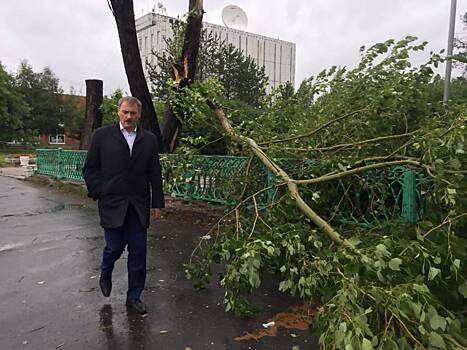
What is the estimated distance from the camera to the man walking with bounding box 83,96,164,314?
3.40 meters

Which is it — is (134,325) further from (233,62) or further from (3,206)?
(233,62)

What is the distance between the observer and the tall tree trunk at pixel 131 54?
7.76 m

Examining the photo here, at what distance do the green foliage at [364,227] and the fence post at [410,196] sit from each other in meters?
0.16

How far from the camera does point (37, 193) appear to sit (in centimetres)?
1154

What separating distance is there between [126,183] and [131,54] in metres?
5.23

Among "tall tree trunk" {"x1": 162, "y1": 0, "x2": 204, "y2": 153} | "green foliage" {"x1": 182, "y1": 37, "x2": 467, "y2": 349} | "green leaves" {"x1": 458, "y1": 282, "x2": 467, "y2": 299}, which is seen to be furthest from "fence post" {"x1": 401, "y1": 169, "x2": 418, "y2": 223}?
"tall tree trunk" {"x1": 162, "y1": 0, "x2": 204, "y2": 153}

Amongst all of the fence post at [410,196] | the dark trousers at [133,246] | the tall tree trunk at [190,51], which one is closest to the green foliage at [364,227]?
the fence post at [410,196]

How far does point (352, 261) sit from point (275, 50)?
51115mm

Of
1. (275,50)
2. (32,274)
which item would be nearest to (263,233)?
(32,274)

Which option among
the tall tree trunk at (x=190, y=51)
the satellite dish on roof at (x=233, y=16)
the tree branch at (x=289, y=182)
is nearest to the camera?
the tree branch at (x=289, y=182)

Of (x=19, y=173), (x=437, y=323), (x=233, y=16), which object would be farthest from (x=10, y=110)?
(x=437, y=323)

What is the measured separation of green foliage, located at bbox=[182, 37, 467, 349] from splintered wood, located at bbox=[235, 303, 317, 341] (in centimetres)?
21

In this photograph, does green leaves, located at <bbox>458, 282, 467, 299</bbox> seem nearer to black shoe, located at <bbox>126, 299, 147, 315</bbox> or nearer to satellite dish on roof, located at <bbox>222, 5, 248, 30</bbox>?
black shoe, located at <bbox>126, 299, 147, 315</bbox>

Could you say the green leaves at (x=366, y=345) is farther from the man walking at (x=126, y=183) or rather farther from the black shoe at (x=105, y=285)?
the black shoe at (x=105, y=285)
